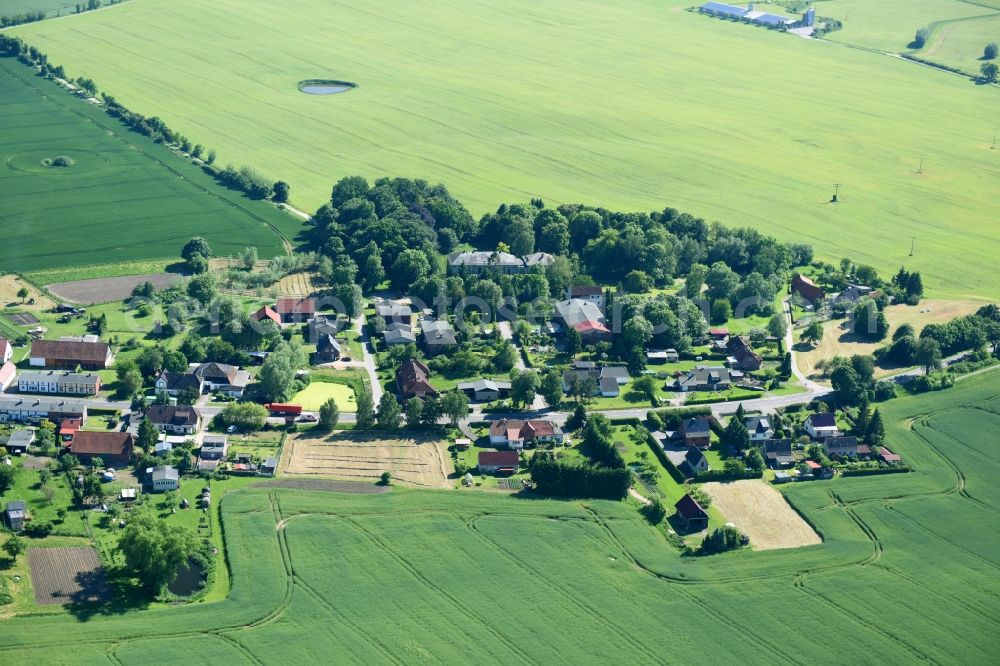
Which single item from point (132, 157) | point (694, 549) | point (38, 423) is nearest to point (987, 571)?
point (694, 549)

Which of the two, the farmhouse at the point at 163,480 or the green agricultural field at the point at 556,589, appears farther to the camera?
the farmhouse at the point at 163,480

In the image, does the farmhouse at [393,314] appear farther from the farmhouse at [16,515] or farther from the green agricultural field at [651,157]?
the farmhouse at [16,515]

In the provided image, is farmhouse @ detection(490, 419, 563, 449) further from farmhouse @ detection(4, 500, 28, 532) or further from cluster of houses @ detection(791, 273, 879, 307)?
cluster of houses @ detection(791, 273, 879, 307)

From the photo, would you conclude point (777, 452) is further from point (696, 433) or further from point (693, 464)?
point (693, 464)

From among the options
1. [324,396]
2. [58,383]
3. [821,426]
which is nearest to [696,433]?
[821,426]

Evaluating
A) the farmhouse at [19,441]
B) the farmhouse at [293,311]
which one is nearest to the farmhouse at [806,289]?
the farmhouse at [293,311]
